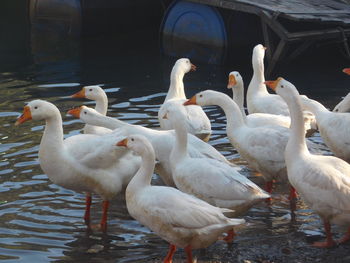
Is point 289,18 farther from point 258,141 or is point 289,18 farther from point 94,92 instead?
point 258,141

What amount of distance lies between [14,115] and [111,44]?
707 cm

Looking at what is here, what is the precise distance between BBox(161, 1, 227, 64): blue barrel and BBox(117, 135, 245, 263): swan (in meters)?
9.67

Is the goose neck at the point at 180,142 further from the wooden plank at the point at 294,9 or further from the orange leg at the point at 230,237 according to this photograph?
the wooden plank at the point at 294,9

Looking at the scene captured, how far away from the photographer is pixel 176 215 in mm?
6914

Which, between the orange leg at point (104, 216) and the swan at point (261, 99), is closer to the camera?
the orange leg at point (104, 216)

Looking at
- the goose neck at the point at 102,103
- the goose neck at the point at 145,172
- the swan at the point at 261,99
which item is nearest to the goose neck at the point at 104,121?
the goose neck at the point at 102,103

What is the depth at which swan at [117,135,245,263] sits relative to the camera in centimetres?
690

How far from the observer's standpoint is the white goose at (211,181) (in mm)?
7680

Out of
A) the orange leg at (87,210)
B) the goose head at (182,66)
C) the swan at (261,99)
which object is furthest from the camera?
the goose head at (182,66)

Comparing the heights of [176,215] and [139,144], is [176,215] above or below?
below

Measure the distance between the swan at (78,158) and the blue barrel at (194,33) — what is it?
828 cm

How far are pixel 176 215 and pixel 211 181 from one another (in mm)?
979

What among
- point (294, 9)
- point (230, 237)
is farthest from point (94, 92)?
point (294, 9)

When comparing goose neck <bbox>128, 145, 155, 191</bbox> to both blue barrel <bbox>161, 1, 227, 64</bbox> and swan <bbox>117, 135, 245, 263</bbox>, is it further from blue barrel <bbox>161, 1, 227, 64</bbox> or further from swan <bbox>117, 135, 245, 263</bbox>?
blue barrel <bbox>161, 1, 227, 64</bbox>
